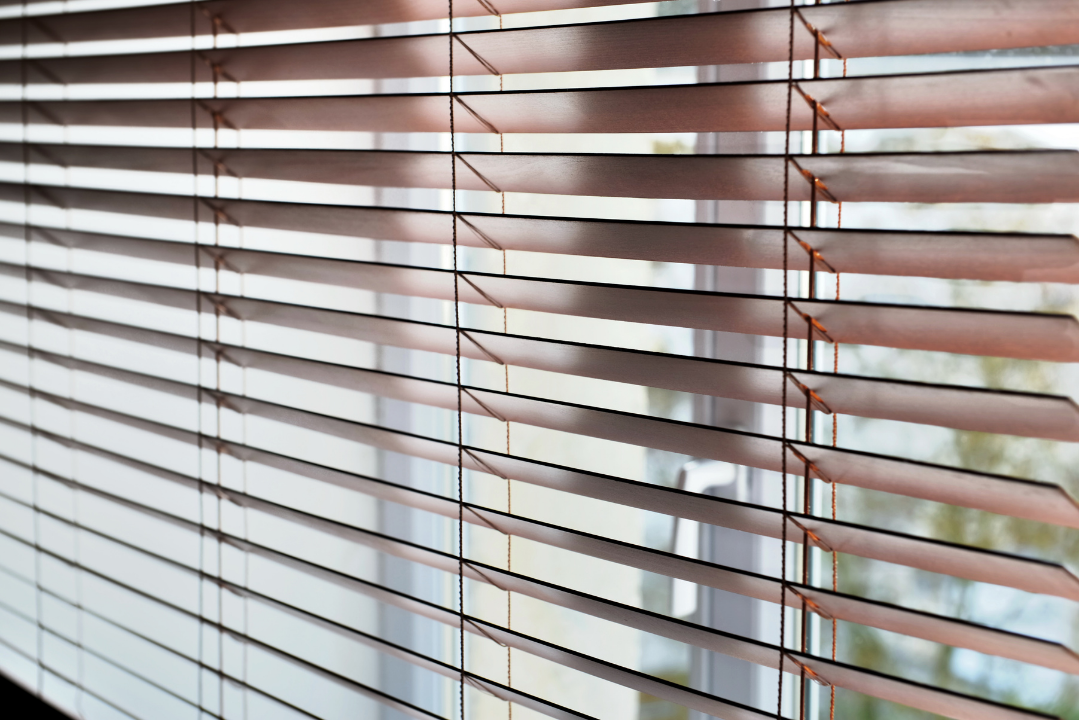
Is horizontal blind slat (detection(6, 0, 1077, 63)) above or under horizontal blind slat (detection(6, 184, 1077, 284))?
above

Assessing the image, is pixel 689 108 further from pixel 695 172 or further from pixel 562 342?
pixel 562 342

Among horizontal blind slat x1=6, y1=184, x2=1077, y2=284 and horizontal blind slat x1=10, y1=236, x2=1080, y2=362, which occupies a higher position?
horizontal blind slat x1=6, y1=184, x2=1077, y2=284

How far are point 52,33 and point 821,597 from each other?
1.20 m

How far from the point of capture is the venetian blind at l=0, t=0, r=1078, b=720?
62cm

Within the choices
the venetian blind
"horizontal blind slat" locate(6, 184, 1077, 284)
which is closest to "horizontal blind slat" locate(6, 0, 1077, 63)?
the venetian blind

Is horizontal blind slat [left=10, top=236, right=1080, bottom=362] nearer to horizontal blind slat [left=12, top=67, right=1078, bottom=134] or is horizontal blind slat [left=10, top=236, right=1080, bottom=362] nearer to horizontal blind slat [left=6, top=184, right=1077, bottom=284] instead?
horizontal blind slat [left=6, top=184, right=1077, bottom=284]

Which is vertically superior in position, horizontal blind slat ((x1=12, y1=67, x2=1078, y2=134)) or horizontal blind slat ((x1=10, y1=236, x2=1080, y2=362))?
horizontal blind slat ((x1=12, y1=67, x2=1078, y2=134))

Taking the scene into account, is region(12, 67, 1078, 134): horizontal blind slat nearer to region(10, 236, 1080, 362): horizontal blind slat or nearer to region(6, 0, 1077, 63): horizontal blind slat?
region(6, 0, 1077, 63): horizontal blind slat

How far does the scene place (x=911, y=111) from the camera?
0.62 meters

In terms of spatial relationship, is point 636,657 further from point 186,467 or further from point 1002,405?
point 1002,405

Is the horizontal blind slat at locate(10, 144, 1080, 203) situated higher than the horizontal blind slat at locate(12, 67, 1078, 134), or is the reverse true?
the horizontal blind slat at locate(12, 67, 1078, 134)

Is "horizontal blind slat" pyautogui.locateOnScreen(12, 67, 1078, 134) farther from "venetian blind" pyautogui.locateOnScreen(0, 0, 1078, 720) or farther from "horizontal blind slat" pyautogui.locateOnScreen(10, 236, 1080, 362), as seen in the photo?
"horizontal blind slat" pyautogui.locateOnScreen(10, 236, 1080, 362)

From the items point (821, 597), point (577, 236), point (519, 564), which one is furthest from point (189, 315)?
point (821, 597)

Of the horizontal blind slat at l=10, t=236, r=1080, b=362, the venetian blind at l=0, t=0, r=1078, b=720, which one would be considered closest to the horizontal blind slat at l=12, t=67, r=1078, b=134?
the venetian blind at l=0, t=0, r=1078, b=720
